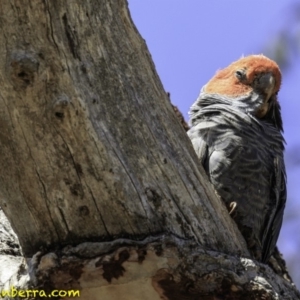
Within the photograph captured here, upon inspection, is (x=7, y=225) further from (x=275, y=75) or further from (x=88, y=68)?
(x=275, y=75)

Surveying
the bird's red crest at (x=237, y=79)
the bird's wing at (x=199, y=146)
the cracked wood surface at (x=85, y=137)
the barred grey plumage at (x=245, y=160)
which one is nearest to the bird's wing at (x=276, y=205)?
the barred grey plumage at (x=245, y=160)

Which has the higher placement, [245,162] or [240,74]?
[240,74]

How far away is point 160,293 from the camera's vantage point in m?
2.43

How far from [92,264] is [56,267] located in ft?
0.47

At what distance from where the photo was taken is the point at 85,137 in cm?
246

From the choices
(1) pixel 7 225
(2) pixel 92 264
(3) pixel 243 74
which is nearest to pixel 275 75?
(3) pixel 243 74

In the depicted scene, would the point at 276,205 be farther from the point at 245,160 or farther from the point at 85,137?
the point at 85,137

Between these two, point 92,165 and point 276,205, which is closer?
point 92,165

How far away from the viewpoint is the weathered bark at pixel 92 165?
242cm

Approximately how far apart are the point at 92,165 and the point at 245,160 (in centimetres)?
152

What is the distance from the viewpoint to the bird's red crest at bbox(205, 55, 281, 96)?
436 cm

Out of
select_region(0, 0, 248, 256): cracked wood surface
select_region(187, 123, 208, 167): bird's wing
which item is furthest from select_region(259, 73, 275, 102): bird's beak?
select_region(0, 0, 248, 256): cracked wood surface

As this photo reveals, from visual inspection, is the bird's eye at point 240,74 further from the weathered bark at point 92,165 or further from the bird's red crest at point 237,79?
the weathered bark at point 92,165

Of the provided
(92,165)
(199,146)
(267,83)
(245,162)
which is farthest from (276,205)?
(92,165)
